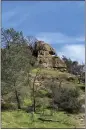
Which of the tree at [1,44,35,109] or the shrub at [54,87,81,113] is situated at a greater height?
the tree at [1,44,35,109]

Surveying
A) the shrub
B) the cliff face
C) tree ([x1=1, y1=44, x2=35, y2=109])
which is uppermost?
the cliff face

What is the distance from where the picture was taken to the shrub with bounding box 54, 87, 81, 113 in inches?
242

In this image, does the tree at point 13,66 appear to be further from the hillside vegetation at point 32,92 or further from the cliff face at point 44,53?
the cliff face at point 44,53

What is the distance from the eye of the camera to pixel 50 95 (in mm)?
7145

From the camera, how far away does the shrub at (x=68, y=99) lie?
6.14 meters

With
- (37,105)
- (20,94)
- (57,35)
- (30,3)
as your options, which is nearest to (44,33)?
(57,35)

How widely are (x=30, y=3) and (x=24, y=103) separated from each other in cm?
387

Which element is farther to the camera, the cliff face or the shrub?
the shrub

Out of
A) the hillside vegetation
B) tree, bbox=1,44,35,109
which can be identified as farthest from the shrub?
tree, bbox=1,44,35,109

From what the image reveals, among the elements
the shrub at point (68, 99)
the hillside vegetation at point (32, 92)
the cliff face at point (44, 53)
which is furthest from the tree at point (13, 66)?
the shrub at point (68, 99)

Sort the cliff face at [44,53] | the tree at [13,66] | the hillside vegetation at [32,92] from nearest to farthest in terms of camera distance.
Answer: the tree at [13,66] < the hillside vegetation at [32,92] < the cliff face at [44,53]

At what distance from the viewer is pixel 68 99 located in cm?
625

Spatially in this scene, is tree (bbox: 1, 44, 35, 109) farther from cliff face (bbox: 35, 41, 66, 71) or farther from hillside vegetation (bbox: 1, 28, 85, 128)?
cliff face (bbox: 35, 41, 66, 71)

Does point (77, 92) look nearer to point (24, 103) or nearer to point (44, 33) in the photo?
point (24, 103)
